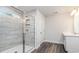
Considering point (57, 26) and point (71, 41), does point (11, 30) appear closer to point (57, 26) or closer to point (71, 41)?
point (57, 26)

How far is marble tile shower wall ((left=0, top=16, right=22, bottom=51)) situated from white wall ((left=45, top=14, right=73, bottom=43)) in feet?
3.05

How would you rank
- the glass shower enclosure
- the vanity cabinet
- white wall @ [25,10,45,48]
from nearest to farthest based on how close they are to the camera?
white wall @ [25,10,45,48] → the vanity cabinet → the glass shower enclosure

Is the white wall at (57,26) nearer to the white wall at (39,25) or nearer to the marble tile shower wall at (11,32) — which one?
the white wall at (39,25)

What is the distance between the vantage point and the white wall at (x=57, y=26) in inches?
75.3

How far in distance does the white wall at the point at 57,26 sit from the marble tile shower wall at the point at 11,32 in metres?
0.93

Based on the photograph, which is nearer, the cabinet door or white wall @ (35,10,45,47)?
white wall @ (35,10,45,47)

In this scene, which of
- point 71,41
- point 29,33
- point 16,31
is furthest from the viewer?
point 16,31

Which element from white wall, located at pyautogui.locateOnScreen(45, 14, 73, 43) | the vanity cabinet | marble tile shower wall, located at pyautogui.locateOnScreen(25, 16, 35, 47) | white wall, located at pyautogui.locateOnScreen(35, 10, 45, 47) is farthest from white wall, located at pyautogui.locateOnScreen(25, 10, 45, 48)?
the vanity cabinet

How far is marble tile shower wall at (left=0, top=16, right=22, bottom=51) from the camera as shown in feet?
7.56

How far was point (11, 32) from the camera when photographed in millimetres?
2551

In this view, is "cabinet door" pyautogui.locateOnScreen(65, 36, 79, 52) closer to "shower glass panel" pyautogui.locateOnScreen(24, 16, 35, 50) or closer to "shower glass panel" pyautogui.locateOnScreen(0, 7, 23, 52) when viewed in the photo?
"shower glass panel" pyautogui.locateOnScreen(24, 16, 35, 50)

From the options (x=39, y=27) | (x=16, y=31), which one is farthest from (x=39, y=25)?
(x=16, y=31)

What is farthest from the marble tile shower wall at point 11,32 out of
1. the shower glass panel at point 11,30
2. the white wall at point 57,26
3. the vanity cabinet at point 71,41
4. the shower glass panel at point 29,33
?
the vanity cabinet at point 71,41

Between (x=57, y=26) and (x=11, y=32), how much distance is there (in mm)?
1402
